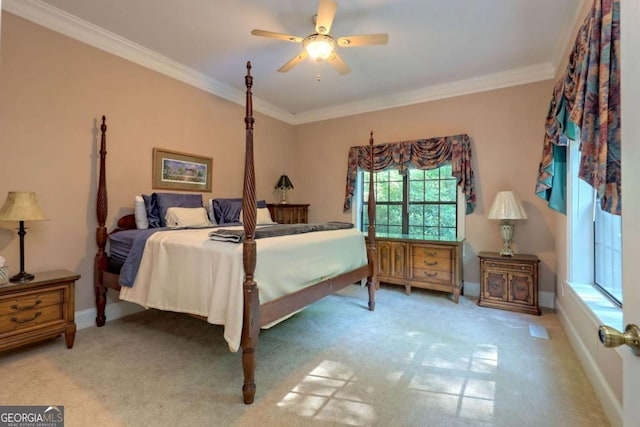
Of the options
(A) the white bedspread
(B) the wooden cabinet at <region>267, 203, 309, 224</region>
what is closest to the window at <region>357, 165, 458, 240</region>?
(B) the wooden cabinet at <region>267, 203, 309, 224</region>

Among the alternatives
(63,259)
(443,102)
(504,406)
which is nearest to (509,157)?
(443,102)

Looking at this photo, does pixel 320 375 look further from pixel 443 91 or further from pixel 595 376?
pixel 443 91

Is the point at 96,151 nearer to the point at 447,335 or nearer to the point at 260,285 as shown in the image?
the point at 260,285

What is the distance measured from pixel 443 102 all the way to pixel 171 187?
3.72m

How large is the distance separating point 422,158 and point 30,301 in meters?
4.32

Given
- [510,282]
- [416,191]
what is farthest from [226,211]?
[510,282]

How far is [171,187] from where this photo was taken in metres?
3.64

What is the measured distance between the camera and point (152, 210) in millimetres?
3207

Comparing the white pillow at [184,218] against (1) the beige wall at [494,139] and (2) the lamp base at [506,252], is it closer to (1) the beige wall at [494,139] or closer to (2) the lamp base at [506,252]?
(1) the beige wall at [494,139]

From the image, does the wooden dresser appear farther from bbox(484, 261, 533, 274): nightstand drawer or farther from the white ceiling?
the white ceiling

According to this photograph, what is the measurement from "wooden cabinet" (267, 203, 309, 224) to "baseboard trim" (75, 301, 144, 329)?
7.24 ft

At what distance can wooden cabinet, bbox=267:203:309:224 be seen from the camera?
482 centimetres

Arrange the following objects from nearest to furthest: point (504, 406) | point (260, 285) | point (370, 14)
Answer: point (504, 406) < point (260, 285) < point (370, 14)

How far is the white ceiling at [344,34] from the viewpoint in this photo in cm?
257
